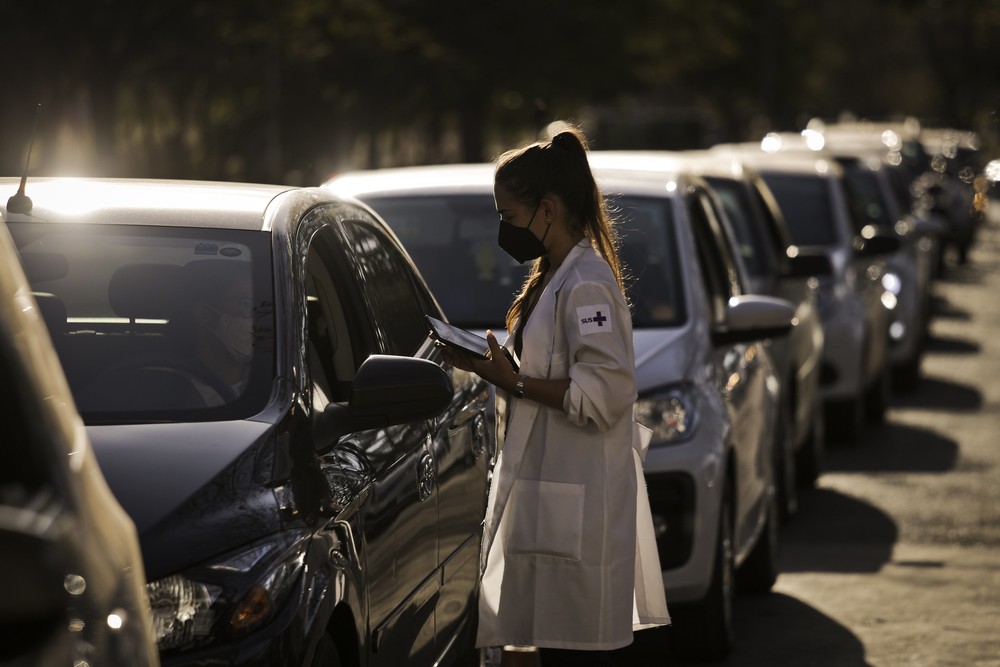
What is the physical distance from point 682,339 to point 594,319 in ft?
9.76

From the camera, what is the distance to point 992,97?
318 feet

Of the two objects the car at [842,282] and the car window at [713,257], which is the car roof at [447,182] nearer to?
the car window at [713,257]

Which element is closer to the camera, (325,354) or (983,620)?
(325,354)

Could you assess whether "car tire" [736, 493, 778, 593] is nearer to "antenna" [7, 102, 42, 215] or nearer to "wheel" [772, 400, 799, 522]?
"wheel" [772, 400, 799, 522]

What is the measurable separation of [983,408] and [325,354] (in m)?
12.2

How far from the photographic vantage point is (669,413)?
7.33 metres

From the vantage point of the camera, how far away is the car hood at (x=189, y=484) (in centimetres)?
374

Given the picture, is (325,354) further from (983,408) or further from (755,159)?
(983,408)

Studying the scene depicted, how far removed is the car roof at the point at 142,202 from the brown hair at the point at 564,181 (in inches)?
24.6

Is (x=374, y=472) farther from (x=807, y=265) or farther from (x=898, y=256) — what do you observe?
(x=898, y=256)

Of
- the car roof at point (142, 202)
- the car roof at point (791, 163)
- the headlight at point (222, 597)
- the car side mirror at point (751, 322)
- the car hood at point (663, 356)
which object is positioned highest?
the car roof at point (791, 163)

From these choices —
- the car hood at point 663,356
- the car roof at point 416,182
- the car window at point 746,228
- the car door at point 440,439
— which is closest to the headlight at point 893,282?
the car window at point 746,228

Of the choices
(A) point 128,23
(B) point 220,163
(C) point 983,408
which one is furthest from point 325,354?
(B) point 220,163

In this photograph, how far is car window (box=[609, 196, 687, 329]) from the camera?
25.9ft
